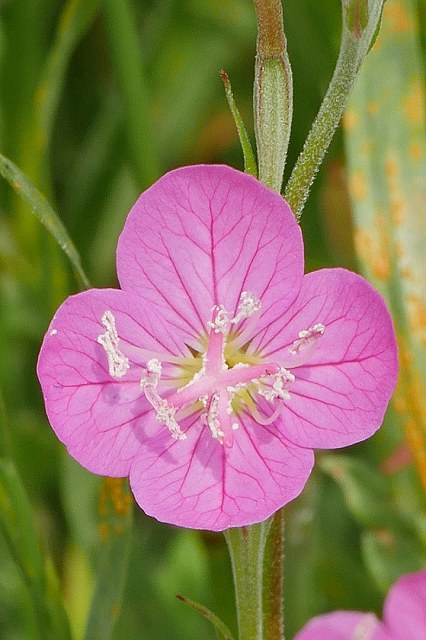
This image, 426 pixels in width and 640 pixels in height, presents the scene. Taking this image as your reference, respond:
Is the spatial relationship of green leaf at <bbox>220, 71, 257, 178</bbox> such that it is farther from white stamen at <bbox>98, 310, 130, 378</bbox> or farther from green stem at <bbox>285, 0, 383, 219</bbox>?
white stamen at <bbox>98, 310, 130, 378</bbox>

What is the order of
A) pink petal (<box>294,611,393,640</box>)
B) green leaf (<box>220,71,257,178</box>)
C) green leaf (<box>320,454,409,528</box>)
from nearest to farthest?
1. green leaf (<box>220,71,257,178</box>)
2. pink petal (<box>294,611,393,640</box>)
3. green leaf (<box>320,454,409,528</box>)

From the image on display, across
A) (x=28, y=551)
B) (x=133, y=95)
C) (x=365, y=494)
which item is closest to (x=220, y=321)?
(x=28, y=551)

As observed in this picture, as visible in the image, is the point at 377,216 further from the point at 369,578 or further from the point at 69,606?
the point at 69,606

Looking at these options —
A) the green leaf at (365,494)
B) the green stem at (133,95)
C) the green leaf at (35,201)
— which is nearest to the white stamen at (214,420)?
the green leaf at (35,201)

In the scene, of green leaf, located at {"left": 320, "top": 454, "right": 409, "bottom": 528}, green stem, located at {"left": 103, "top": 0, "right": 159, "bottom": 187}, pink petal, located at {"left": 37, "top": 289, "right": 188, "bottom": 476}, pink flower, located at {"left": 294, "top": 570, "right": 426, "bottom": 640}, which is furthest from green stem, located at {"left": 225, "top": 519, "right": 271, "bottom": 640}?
green stem, located at {"left": 103, "top": 0, "right": 159, "bottom": 187}

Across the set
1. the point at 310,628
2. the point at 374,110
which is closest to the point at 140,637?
the point at 310,628

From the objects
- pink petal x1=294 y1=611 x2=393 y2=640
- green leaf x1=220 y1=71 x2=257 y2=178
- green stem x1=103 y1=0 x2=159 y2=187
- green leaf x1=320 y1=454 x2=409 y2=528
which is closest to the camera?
green leaf x1=220 y1=71 x2=257 y2=178

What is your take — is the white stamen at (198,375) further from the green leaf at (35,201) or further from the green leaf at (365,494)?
the green leaf at (365,494)
